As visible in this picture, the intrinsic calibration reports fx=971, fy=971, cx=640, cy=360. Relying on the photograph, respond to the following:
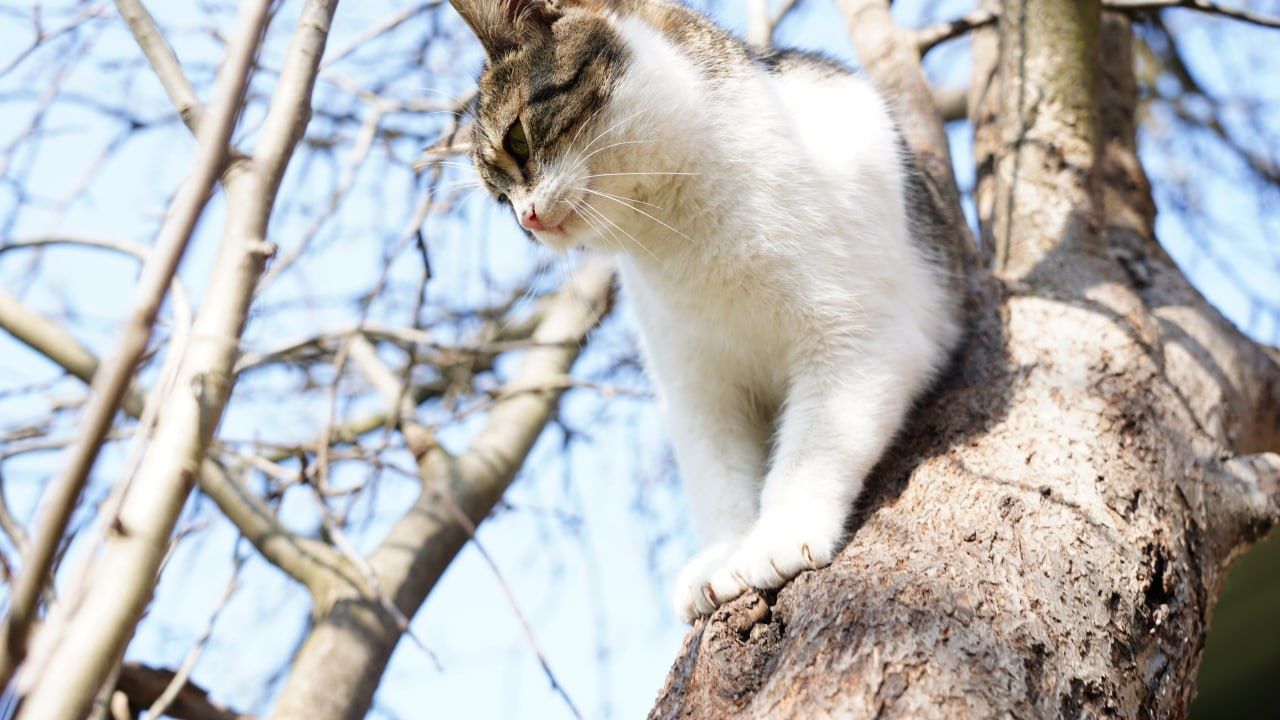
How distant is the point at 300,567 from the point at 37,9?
1.53 metres

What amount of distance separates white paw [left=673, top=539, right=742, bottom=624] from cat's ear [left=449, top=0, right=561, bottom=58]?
3.93ft

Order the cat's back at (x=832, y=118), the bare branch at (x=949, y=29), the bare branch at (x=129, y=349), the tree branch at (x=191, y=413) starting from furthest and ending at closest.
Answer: the bare branch at (x=949, y=29)
the cat's back at (x=832, y=118)
the tree branch at (x=191, y=413)
the bare branch at (x=129, y=349)

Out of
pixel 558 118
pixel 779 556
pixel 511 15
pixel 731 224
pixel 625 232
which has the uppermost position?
pixel 511 15

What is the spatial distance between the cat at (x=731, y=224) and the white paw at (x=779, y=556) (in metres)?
0.04

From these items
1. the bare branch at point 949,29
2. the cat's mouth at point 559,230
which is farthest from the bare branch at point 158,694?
A: the bare branch at point 949,29

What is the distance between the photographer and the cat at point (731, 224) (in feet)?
6.29

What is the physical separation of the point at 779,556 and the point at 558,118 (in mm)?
1018

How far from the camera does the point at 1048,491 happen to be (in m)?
1.60

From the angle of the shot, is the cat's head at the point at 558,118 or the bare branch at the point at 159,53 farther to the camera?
the cat's head at the point at 558,118

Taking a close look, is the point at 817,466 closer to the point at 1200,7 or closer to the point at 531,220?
the point at 531,220

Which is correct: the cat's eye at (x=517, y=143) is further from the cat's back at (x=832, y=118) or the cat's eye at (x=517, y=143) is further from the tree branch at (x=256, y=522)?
the tree branch at (x=256, y=522)

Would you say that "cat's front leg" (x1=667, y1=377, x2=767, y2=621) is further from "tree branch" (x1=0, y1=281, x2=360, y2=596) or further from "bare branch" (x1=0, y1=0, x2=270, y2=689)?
"bare branch" (x1=0, y1=0, x2=270, y2=689)

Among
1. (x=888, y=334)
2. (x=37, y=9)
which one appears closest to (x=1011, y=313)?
(x=888, y=334)

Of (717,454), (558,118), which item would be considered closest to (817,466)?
(717,454)
